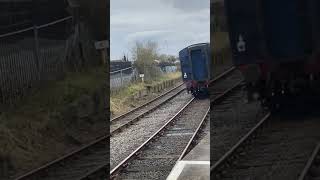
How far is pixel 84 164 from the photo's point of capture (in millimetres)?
5852

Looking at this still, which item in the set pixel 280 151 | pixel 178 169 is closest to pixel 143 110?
pixel 280 151

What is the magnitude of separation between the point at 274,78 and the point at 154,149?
1.96m

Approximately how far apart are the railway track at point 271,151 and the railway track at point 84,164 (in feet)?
3.89

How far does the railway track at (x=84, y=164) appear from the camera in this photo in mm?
5270

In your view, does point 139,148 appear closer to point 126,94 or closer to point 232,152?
point 126,94

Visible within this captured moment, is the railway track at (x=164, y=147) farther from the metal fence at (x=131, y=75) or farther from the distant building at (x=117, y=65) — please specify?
the distant building at (x=117, y=65)

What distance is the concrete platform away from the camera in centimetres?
415

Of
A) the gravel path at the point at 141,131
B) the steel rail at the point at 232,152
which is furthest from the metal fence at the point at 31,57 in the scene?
the steel rail at the point at 232,152

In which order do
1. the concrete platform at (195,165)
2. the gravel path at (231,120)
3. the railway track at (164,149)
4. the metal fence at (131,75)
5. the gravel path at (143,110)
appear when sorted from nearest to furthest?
the concrete platform at (195,165) < the metal fence at (131,75) < the railway track at (164,149) < the gravel path at (231,120) < the gravel path at (143,110)

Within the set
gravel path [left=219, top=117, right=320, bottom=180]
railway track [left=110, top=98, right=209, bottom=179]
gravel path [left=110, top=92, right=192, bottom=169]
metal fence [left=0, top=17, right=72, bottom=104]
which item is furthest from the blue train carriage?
metal fence [left=0, top=17, right=72, bottom=104]

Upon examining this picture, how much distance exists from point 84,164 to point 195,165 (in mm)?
2057

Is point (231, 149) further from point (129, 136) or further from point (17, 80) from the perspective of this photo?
point (17, 80)

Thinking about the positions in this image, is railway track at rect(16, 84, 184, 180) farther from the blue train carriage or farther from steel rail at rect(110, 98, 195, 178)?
the blue train carriage

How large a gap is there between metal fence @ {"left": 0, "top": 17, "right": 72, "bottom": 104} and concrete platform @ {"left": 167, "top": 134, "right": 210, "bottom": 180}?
184 cm
